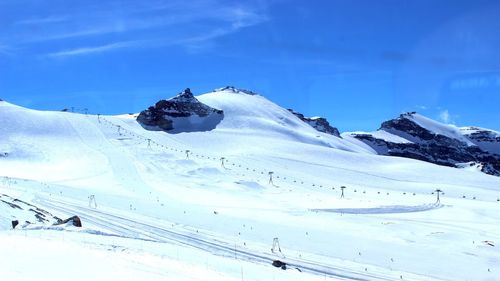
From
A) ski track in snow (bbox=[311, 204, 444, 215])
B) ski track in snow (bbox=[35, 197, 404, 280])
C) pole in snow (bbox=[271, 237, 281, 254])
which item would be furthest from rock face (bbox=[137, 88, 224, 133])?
pole in snow (bbox=[271, 237, 281, 254])

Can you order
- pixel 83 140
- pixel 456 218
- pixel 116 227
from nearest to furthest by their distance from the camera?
1. pixel 116 227
2. pixel 456 218
3. pixel 83 140

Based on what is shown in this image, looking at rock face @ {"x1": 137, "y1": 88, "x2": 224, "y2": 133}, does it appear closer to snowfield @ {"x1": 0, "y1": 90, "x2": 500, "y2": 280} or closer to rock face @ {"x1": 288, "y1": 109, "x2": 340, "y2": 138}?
snowfield @ {"x1": 0, "y1": 90, "x2": 500, "y2": 280}

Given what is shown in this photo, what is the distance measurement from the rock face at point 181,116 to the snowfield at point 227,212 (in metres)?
17.5

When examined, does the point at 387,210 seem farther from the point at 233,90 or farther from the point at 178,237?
the point at 233,90

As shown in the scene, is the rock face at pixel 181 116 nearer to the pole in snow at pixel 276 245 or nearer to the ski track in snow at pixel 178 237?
the ski track in snow at pixel 178 237

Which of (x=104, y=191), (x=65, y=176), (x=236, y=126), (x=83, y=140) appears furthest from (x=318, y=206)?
(x=236, y=126)

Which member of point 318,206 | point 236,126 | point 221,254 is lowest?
point 221,254

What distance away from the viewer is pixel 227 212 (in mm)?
32469

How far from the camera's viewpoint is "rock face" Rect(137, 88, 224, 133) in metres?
98.8

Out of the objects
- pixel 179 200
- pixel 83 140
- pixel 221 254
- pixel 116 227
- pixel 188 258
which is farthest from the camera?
pixel 83 140

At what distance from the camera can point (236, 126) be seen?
353 feet

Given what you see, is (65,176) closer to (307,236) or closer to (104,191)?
(104,191)

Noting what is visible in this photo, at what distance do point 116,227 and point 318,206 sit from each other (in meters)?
17.5

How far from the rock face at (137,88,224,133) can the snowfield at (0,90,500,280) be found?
57.4 ft
